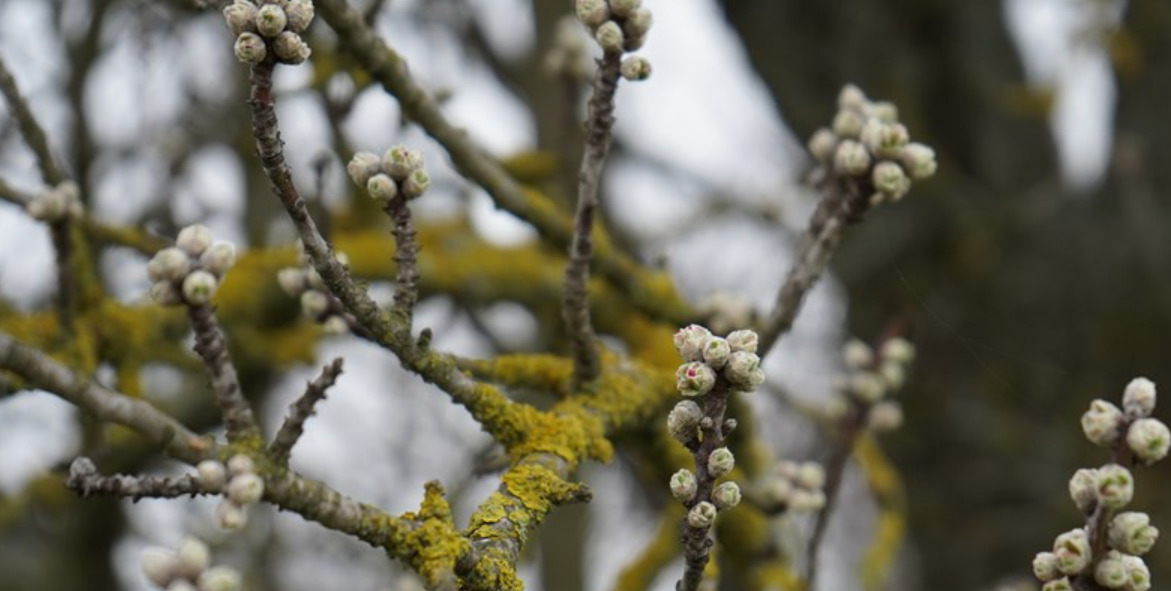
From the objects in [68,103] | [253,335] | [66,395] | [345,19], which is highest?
[68,103]

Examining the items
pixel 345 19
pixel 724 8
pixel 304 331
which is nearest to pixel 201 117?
pixel 304 331

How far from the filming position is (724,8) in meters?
4.99

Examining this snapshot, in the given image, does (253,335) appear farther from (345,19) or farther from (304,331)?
(345,19)

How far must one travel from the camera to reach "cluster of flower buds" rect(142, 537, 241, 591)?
128 cm

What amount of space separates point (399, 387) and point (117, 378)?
526 cm

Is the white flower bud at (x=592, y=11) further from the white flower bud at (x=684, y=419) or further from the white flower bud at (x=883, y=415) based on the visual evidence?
the white flower bud at (x=883, y=415)

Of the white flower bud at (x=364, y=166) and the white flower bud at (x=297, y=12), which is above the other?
the white flower bud at (x=364, y=166)

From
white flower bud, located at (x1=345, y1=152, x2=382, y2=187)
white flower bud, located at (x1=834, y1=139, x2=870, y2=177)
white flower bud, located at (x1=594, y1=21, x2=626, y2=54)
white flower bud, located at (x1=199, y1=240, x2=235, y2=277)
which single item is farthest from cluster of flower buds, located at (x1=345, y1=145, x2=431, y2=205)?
white flower bud, located at (x1=834, y1=139, x2=870, y2=177)

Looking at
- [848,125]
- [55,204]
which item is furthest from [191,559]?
[848,125]

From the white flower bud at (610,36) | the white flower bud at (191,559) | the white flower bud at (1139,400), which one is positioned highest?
the white flower bud at (610,36)

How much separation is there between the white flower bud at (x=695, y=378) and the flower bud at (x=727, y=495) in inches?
4.9

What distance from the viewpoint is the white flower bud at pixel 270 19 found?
1.40 meters

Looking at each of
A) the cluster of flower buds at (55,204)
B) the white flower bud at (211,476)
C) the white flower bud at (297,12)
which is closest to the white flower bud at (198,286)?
the white flower bud at (211,476)

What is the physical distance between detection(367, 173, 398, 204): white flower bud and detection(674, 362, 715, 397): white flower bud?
46 centimetres
